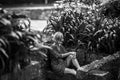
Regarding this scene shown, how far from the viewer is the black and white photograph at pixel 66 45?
359 cm

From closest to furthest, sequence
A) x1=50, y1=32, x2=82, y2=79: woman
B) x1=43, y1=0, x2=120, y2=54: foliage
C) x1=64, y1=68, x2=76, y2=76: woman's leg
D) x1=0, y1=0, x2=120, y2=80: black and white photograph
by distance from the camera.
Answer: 1. x1=0, y1=0, x2=120, y2=80: black and white photograph
2. x1=50, y1=32, x2=82, y2=79: woman
3. x1=64, y1=68, x2=76, y2=76: woman's leg
4. x1=43, y1=0, x2=120, y2=54: foliage

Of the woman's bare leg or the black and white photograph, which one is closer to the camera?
the black and white photograph

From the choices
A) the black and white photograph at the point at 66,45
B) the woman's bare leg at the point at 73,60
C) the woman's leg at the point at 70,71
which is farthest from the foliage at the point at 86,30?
the woman's leg at the point at 70,71

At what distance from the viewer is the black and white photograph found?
3.59 meters

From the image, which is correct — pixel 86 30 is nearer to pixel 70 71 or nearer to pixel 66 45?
pixel 66 45

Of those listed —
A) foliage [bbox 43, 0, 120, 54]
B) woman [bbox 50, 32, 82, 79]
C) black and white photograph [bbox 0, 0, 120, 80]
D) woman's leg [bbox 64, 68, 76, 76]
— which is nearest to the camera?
black and white photograph [bbox 0, 0, 120, 80]

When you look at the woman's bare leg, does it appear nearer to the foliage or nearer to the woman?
the woman

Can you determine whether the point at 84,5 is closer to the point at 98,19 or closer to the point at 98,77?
the point at 98,19

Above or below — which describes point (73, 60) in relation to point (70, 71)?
above

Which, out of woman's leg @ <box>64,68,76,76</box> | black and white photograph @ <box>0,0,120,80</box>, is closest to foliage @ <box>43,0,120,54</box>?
black and white photograph @ <box>0,0,120,80</box>

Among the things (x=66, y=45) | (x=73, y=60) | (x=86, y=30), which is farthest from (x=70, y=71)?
(x=86, y=30)

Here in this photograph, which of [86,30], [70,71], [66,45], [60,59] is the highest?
[86,30]

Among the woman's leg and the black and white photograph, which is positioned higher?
the black and white photograph

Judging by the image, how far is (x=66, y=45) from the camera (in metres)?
6.94
